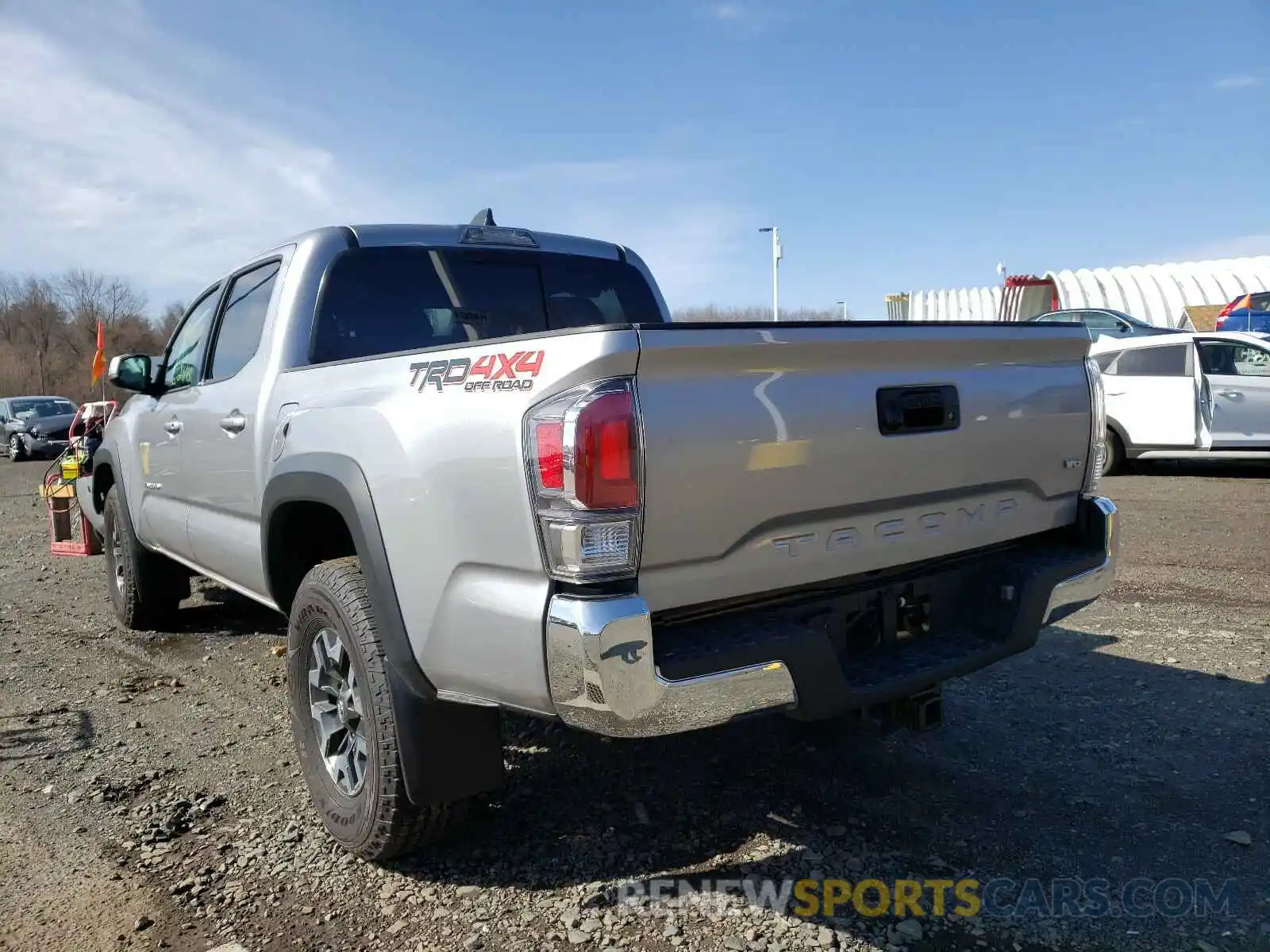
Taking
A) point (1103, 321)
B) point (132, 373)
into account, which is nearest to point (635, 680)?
point (132, 373)

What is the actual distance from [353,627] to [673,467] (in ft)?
3.74

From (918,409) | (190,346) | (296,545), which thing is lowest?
(296,545)

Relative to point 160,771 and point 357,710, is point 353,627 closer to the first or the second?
point 357,710

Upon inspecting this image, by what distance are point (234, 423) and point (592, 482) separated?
2.20 m

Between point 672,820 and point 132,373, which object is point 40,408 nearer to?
point 132,373

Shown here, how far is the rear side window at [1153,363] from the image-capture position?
10.6m

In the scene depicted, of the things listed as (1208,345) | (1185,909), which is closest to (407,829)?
(1185,909)

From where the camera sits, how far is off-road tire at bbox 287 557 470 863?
260 cm

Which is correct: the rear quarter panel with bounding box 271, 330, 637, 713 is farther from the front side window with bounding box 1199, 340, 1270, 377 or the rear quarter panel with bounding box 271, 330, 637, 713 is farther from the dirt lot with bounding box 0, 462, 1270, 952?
the front side window with bounding box 1199, 340, 1270, 377

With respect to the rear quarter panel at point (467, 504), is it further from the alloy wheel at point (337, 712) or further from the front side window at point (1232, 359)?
the front side window at point (1232, 359)

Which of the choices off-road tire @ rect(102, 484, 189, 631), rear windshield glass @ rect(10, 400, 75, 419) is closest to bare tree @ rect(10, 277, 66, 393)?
rear windshield glass @ rect(10, 400, 75, 419)

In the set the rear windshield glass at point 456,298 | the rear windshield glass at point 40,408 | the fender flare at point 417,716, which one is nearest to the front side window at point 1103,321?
the rear windshield glass at point 456,298

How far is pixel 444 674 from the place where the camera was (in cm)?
240

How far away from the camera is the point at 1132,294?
92.9 feet
